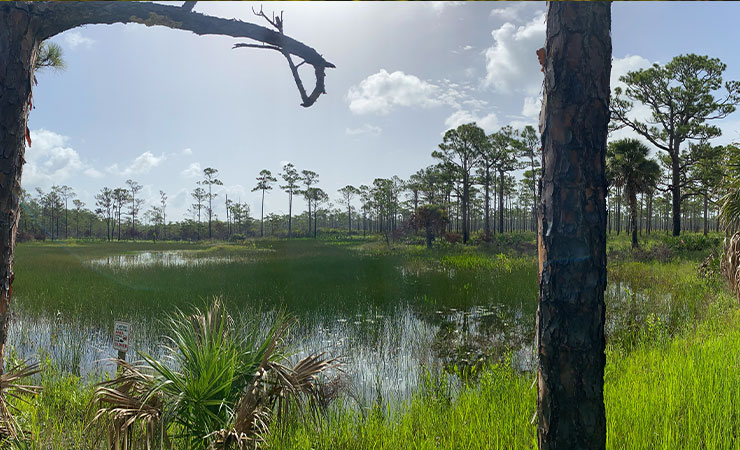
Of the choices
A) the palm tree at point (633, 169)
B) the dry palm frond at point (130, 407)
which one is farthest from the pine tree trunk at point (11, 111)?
Answer: the palm tree at point (633, 169)

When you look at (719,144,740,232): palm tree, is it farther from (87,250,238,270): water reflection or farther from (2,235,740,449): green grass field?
(87,250,238,270): water reflection

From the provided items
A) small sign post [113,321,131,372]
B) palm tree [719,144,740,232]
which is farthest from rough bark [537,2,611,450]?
palm tree [719,144,740,232]

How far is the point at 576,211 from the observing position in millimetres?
1537

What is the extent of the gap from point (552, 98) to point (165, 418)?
3284 mm

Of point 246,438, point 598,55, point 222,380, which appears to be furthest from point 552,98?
point 222,380

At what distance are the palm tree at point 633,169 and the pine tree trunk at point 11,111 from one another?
86.8 feet

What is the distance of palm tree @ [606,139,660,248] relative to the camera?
21.6 m

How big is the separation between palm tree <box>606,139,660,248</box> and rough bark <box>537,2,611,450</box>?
24992 mm

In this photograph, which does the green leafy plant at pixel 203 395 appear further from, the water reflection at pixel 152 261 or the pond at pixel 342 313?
the water reflection at pixel 152 261

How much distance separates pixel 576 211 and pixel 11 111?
135 inches

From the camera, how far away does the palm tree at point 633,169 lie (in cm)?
2164

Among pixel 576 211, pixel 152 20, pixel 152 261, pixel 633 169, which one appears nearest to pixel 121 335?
pixel 152 20

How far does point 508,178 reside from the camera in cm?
5503

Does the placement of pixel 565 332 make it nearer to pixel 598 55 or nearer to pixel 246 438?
pixel 598 55
